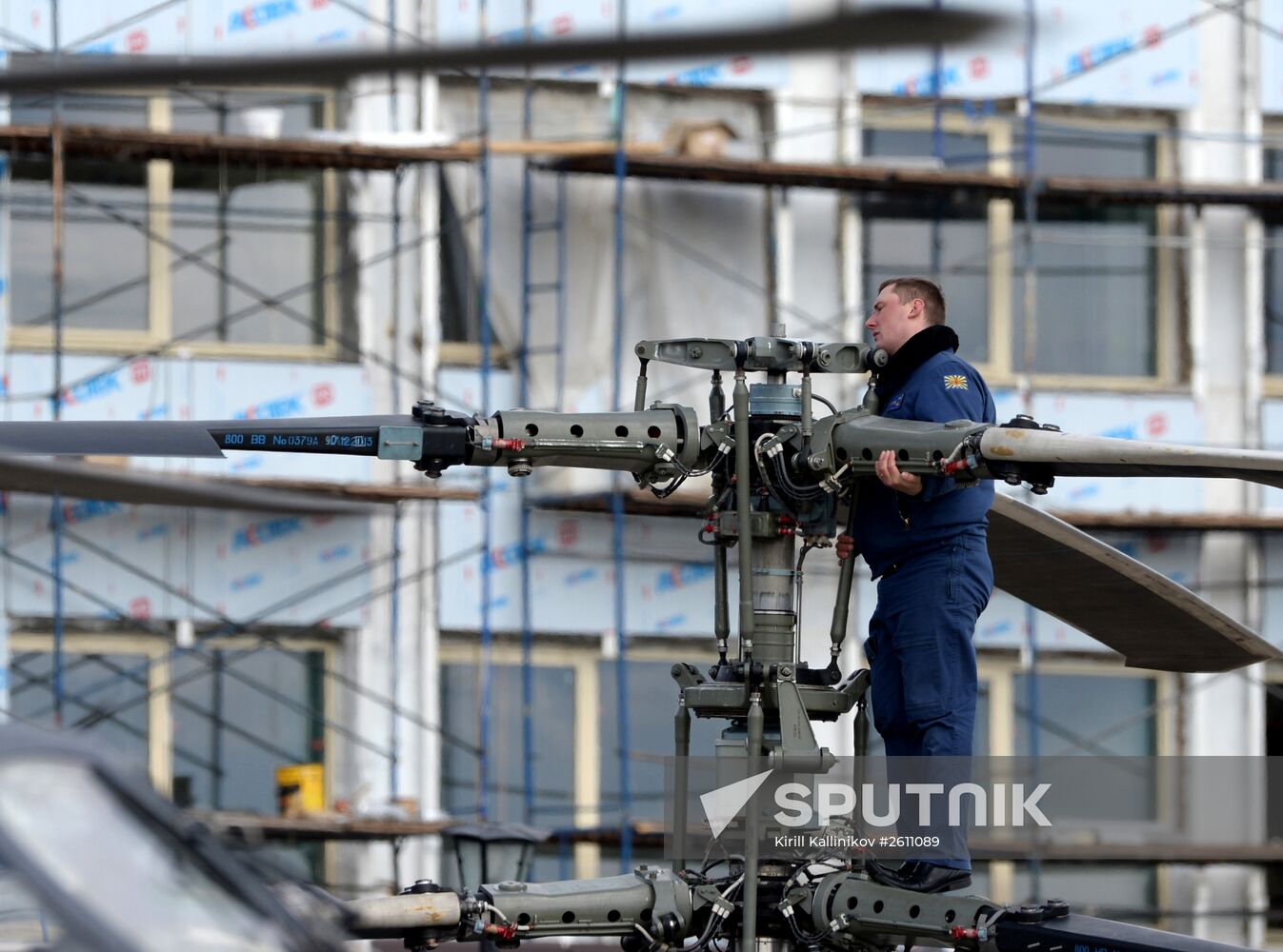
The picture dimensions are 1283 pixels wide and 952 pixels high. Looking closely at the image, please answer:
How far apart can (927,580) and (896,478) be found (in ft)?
1.36

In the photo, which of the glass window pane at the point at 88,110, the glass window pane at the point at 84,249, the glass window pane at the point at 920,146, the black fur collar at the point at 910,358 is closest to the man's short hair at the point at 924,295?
the black fur collar at the point at 910,358

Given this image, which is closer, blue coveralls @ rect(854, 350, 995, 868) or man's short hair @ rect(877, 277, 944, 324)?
blue coveralls @ rect(854, 350, 995, 868)

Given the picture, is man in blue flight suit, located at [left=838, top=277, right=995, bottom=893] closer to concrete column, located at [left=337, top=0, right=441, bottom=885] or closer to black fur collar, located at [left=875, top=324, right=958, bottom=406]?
black fur collar, located at [left=875, top=324, right=958, bottom=406]

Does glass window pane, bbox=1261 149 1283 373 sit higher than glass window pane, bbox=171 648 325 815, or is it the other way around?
glass window pane, bbox=1261 149 1283 373

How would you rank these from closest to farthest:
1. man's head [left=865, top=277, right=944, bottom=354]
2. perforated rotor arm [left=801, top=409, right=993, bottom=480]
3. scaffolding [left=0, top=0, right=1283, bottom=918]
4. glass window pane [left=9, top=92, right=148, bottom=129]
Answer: perforated rotor arm [left=801, top=409, right=993, bottom=480] < man's head [left=865, top=277, right=944, bottom=354] < scaffolding [left=0, top=0, right=1283, bottom=918] < glass window pane [left=9, top=92, right=148, bottom=129]

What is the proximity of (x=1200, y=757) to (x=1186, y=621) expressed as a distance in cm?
985

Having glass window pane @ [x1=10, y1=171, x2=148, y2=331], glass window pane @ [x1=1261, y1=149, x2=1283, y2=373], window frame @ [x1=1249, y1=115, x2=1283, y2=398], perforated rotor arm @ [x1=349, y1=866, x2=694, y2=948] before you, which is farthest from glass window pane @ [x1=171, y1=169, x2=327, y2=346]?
perforated rotor arm @ [x1=349, y1=866, x2=694, y2=948]

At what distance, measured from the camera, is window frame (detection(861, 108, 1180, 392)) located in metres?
16.2

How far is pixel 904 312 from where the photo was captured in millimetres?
7121

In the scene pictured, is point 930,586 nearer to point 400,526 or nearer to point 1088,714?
point 400,526

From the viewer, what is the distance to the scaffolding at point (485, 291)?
14570mm

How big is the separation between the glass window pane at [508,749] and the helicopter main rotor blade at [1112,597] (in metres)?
8.16

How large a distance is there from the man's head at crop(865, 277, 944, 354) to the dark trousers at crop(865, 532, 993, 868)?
813 millimetres

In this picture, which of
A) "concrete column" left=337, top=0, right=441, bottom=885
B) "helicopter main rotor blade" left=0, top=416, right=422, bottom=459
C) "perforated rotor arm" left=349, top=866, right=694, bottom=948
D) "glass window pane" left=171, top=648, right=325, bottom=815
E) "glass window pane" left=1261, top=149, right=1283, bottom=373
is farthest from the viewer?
"glass window pane" left=1261, top=149, right=1283, bottom=373
